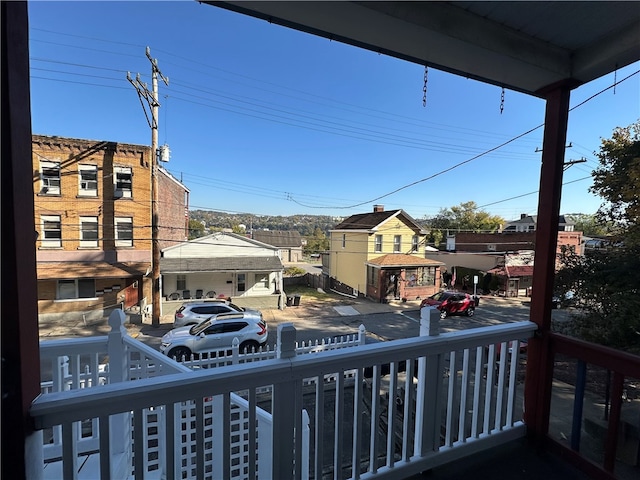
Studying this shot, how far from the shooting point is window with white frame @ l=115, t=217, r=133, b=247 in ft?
30.0

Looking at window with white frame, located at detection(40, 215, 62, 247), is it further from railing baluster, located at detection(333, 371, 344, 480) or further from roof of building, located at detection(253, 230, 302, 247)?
roof of building, located at detection(253, 230, 302, 247)

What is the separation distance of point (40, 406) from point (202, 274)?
1153cm

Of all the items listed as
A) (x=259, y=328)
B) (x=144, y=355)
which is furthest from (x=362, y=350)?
(x=259, y=328)

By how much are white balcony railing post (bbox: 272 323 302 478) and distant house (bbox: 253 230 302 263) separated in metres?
25.5

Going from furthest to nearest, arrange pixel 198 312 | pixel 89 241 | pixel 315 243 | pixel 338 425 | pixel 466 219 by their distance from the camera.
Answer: pixel 315 243 < pixel 466 219 < pixel 89 241 < pixel 198 312 < pixel 338 425

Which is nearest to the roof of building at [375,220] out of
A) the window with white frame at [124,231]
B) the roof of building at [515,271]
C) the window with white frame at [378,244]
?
the window with white frame at [378,244]

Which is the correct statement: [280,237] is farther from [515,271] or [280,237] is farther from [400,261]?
[515,271]

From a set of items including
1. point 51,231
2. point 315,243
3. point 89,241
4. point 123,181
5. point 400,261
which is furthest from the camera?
point 315,243

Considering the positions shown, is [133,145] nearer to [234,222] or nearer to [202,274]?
[202,274]

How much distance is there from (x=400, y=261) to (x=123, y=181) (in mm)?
11226

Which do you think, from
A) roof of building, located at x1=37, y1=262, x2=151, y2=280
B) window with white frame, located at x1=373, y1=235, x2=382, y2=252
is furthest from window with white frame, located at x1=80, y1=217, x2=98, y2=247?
window with white frame, located at x1=373, y1=235, x2=382, y2=252

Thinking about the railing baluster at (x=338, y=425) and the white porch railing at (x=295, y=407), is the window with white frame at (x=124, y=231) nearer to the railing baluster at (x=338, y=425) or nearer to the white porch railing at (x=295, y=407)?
the white porch railing at (x=295, y=407)

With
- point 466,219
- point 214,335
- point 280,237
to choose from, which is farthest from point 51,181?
point 466,219

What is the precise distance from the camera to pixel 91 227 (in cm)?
874
